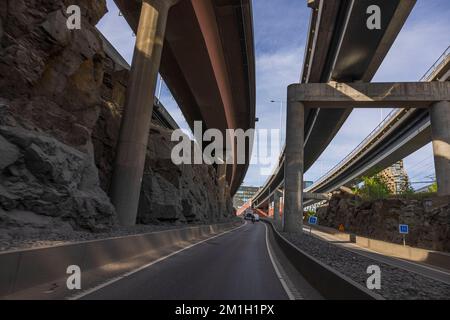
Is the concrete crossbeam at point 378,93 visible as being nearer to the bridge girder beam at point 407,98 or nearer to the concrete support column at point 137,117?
the bridge girder beam at point 407,98

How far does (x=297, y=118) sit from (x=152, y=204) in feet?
56.2

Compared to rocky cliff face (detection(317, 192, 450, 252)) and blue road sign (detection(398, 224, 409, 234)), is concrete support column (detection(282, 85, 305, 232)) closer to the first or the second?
blue road sign (detection(398, 224, 409, 234))

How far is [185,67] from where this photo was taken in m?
30.2

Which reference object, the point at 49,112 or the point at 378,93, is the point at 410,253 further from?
the point at 49,112

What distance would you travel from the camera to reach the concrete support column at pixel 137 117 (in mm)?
17281

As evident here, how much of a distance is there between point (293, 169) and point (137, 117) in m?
16.9

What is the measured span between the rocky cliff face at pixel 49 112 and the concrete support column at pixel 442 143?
30.1 meters

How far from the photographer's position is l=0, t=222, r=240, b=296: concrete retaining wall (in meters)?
5.42

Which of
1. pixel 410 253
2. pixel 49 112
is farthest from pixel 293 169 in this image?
pixel 49 112

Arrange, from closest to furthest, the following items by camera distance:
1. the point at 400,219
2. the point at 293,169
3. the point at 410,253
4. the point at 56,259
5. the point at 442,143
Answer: the point at 56,259
the point at 410,253
the point at 442,143
the point at 293,169
the point at 400,219

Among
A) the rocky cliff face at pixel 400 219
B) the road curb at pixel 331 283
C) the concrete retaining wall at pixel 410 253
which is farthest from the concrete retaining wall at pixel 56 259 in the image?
the rocky cliff face at pixel 400 219

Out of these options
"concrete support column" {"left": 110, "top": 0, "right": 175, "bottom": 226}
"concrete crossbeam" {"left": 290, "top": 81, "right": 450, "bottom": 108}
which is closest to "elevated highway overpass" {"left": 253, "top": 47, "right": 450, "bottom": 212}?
"concrete crossbeam" {"left": 290, "top": 81, "right": 450, "bottom": 108}
